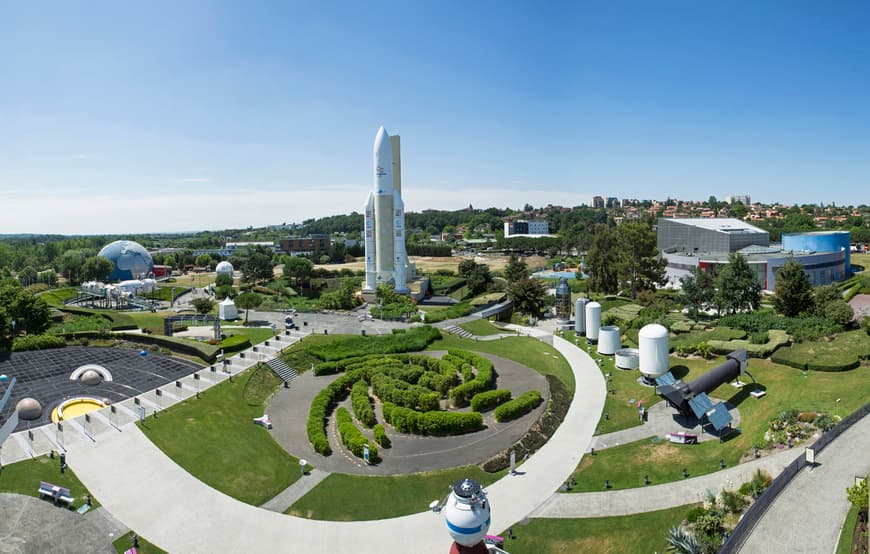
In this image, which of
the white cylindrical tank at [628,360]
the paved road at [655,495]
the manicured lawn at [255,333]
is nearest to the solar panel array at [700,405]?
the paved road at [655,495]

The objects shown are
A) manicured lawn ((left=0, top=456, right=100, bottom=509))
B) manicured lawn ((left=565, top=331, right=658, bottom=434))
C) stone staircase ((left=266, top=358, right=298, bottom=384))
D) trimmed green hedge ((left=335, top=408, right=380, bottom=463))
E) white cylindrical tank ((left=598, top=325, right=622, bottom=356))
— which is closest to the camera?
manicured lawn ((left=0, top=456, right=100, bottom=509))

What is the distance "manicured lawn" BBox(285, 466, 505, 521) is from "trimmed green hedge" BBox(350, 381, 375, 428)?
266 inches

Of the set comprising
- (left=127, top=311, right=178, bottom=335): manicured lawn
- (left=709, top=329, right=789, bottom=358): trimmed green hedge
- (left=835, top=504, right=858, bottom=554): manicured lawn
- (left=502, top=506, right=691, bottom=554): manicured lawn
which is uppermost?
(left=127, top=311, right=178, bottom=335): manicured lawn

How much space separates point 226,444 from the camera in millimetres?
32438

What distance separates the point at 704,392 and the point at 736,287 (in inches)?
1137

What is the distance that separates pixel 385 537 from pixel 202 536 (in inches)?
327

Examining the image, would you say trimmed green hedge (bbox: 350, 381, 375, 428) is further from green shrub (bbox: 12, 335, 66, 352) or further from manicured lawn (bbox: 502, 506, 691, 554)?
green shrub (bbox: 12, 335, 66, 352)

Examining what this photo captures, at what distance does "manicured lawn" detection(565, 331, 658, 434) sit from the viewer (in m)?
35.3

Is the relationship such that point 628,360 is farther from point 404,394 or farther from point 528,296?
point 528,296

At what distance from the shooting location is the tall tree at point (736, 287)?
5847 centimetres

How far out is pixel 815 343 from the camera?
42.5 meters

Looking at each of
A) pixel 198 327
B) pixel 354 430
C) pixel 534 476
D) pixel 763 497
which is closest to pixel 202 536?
pixel 354 430

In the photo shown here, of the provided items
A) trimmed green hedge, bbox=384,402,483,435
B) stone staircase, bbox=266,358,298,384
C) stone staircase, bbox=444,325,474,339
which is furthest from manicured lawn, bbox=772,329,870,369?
stone staircase, bbox=266,358,298,384

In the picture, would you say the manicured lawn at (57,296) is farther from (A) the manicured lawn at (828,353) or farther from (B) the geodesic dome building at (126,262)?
(A) the manicured lawn at (828,353)
